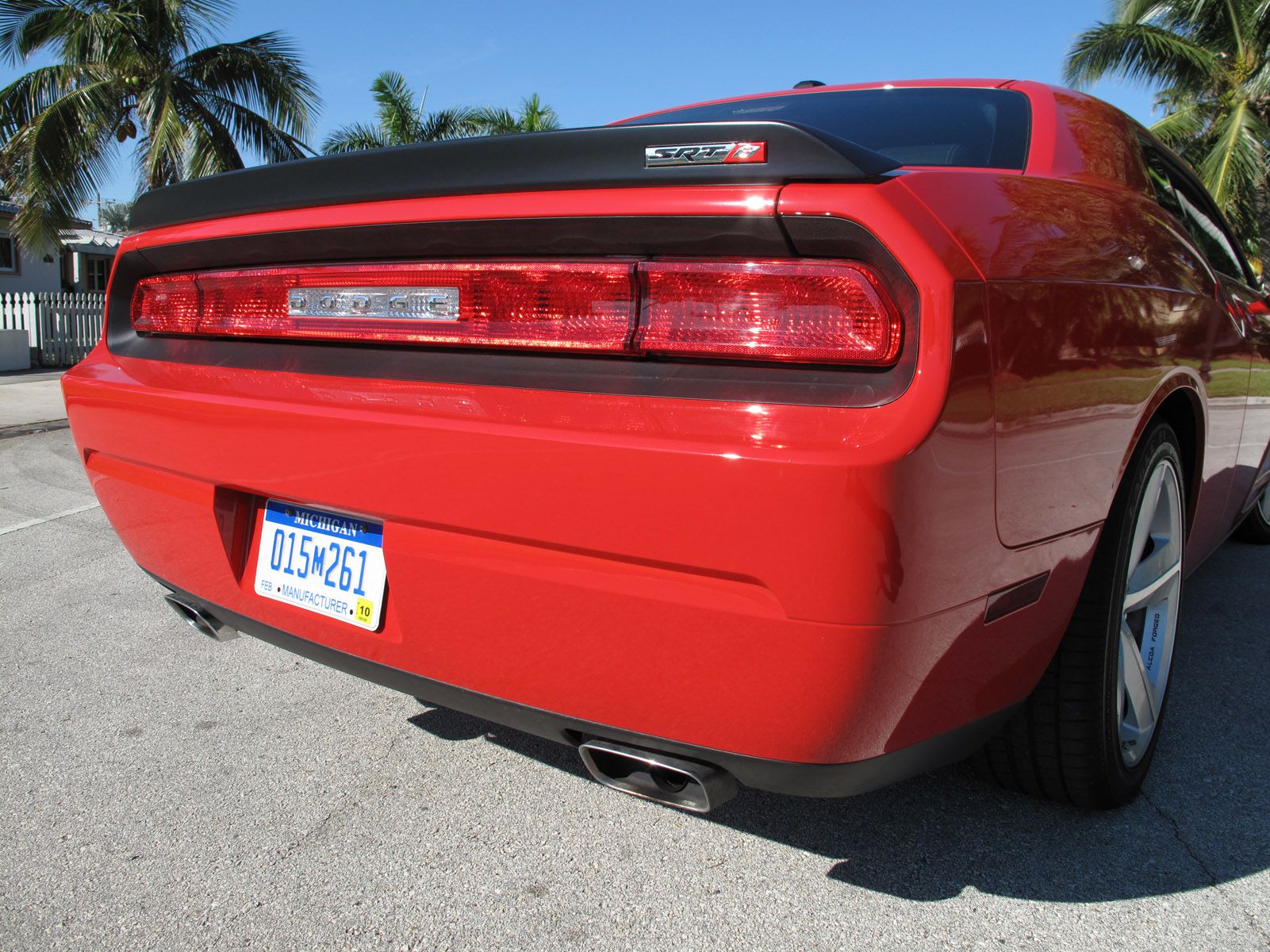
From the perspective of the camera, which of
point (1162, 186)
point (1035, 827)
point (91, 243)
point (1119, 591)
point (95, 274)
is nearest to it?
point (1119, 591)

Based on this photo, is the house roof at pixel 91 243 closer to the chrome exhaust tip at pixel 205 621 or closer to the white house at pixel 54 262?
the white house at pixel 54 262

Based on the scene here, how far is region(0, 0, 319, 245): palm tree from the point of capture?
1612 centimetres

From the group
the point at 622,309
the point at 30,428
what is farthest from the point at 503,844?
the point at 30,428

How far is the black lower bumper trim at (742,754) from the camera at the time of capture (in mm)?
1519

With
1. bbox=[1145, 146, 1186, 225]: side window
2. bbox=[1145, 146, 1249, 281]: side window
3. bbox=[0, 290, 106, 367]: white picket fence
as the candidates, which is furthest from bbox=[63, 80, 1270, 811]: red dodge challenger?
bbox=[0, 290, 106, 367]: white picket fence

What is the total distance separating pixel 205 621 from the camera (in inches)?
88.4

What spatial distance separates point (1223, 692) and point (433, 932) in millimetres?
2201

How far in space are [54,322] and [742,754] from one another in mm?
17639

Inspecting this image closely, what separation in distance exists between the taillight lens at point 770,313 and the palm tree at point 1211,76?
18314mm

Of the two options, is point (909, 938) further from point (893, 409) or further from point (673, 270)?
point (673, 270)

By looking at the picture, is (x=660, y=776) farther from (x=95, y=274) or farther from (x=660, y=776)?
(x=95, y=274)

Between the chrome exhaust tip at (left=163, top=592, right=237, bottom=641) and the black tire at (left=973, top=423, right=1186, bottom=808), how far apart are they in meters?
1.61

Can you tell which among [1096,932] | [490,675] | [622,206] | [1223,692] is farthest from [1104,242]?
[1223,692]

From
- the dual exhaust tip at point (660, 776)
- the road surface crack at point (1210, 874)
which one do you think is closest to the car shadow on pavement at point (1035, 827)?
the road surface crack at point (1210, 874)
